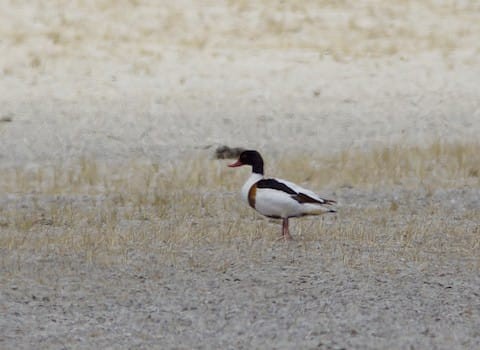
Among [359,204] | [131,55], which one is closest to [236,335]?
[359,204]

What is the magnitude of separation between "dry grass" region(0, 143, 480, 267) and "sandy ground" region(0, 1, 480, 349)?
177 millimetres

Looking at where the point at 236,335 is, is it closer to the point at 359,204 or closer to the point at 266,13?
the point at 359,204

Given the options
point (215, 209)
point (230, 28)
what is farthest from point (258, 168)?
point (230, 28)

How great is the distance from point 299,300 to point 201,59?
51.7 feet

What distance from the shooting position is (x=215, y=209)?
1412 centimetres

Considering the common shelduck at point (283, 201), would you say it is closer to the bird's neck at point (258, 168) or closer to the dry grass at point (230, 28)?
the bird's neck at point (258, 168)

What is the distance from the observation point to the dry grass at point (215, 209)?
38.1 feet

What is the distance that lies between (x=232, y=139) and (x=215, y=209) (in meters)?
6.58

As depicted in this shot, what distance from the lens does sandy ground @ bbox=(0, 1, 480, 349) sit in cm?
880

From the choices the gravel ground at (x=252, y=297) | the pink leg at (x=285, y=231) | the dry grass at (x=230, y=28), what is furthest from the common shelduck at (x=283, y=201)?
the dry grass at (x=230, y=28)

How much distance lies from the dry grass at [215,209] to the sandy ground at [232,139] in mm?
177

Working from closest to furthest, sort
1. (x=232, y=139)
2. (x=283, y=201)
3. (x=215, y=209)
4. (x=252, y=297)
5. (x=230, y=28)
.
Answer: (x=252, y=297), (x=283, y=201), (x=215, y=209), (x=232, y=139), (x=230, y=28)

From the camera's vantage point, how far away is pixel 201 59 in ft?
81.9

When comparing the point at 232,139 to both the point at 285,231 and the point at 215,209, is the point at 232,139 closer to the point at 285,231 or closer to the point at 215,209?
the point at 215,209
